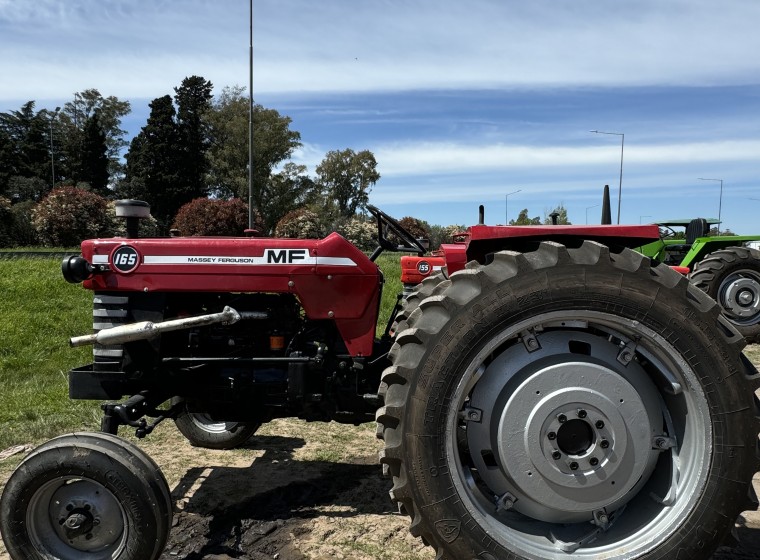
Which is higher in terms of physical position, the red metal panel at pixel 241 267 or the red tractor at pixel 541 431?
the red metal panel at pixel 241 267

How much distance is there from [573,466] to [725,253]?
7.88m

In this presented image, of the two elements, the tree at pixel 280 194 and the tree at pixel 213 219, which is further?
the tree at pixel 280 194

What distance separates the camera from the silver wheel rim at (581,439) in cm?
210

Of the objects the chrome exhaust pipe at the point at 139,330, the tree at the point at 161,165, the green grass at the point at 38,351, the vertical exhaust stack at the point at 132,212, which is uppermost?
the tree at the point at 161,165

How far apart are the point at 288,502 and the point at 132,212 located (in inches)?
70.0

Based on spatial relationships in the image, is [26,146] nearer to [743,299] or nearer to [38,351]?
[38,351]

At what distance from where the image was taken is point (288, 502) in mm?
3176

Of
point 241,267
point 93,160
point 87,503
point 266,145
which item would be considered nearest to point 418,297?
point 241,267

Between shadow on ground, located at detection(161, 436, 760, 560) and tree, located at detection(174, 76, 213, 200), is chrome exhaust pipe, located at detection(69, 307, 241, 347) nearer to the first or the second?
shadow on ground, located at detection(161, 436, 760, 560)

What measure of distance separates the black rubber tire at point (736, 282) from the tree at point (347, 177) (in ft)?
117

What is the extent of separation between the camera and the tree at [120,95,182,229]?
122 ft

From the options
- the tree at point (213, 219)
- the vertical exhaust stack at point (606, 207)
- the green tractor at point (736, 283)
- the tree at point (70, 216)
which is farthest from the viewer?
the tree at point (70, 216)

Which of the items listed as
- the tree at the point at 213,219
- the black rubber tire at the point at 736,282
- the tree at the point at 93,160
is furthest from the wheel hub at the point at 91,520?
the tree at the point at 93,160

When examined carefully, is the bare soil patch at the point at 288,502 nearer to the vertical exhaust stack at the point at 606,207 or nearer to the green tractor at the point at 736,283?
the vertical exhaust stack at the point at 606,207
